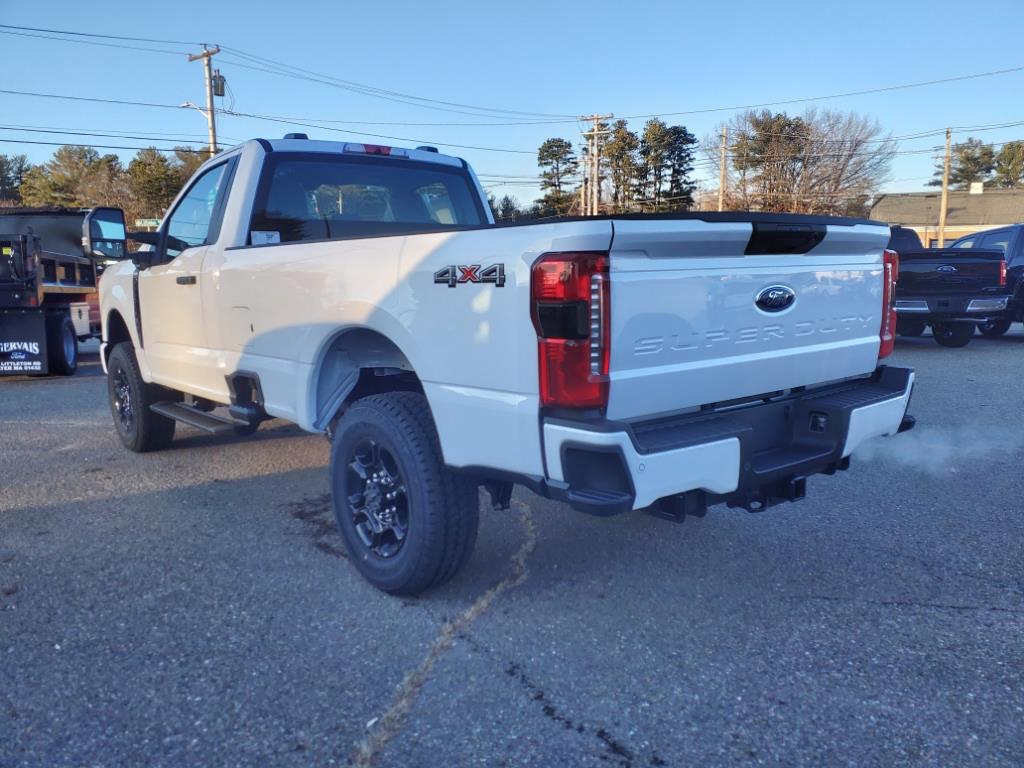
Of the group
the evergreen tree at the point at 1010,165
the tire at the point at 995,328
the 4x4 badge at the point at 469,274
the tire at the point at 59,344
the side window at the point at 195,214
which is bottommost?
the tire at the point at 995,328

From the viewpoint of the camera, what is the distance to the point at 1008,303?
42.5 ft

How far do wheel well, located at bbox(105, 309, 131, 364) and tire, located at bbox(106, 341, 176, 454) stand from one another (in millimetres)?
96

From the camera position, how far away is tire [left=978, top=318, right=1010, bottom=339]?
1387cm

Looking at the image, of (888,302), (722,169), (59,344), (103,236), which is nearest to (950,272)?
(888,302)

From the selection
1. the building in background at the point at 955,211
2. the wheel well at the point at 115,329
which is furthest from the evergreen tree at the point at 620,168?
the wheel well at the point at 115,329

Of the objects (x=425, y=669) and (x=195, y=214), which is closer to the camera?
(x=425, y=669)

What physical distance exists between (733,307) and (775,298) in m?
0.27

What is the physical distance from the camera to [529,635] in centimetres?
318

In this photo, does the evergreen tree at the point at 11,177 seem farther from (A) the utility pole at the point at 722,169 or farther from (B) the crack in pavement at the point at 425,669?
(B) the crack in pavement at the point at 425,669

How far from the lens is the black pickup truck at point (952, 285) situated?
37.6ft

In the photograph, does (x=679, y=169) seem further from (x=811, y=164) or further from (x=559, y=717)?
(x=559, y=717)

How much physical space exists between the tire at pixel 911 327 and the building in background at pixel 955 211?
138 ft

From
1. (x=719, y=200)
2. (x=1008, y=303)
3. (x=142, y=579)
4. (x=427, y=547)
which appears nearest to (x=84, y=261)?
(x=142, y=579)

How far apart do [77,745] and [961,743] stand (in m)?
2.72
